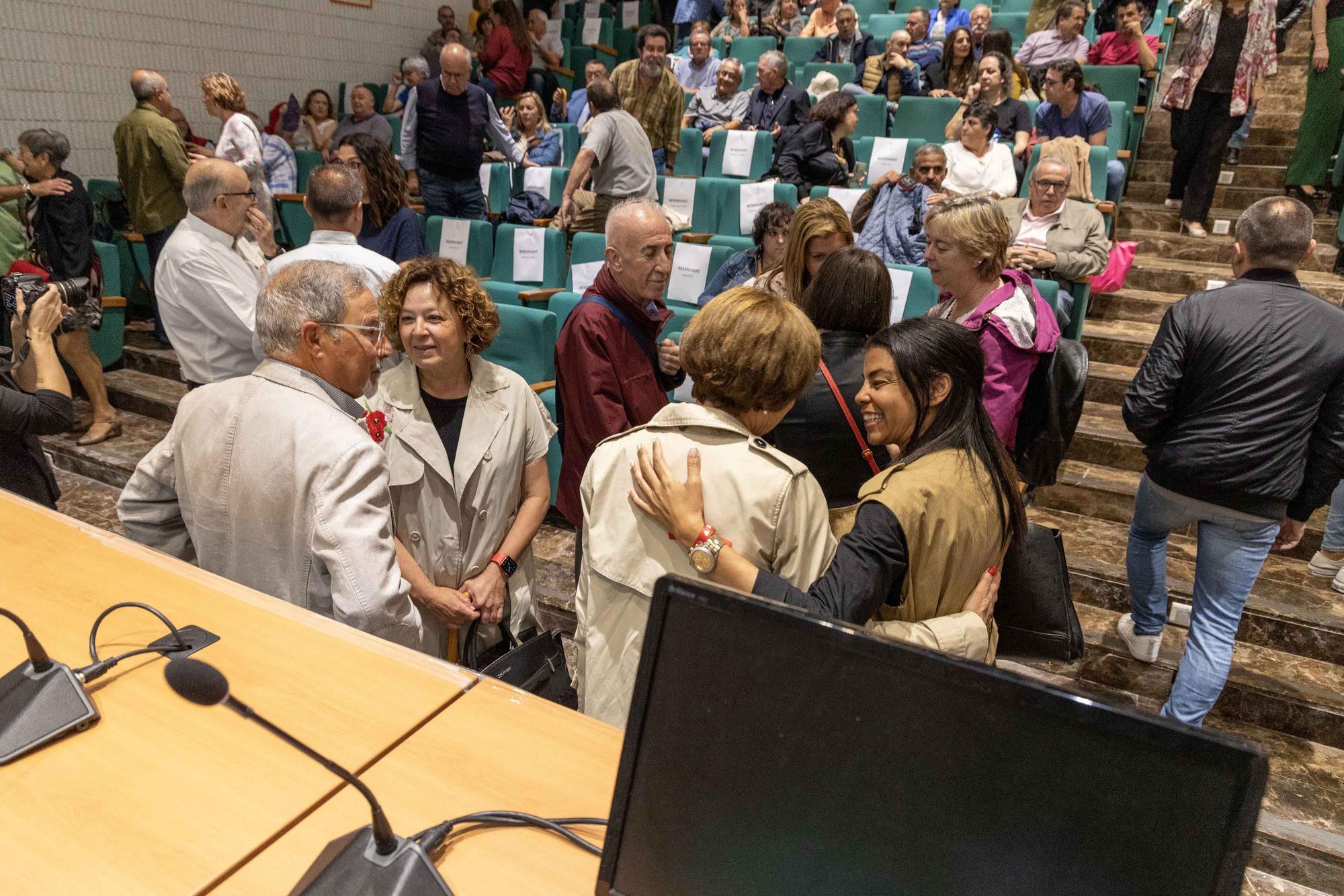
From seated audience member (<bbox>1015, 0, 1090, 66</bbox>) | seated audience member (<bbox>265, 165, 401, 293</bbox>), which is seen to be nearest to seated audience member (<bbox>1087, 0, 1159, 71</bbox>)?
seated audience member (<bbox>1015, 0, 1090, 66</bbox>)

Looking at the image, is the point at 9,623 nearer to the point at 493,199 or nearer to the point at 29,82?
the point at 493,199

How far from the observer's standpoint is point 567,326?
7.27ft

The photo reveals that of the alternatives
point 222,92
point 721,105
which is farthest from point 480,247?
point 721,105

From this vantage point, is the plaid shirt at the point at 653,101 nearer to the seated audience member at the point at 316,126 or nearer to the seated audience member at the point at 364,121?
the seated audience member at the point at 364,121

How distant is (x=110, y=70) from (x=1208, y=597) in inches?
313

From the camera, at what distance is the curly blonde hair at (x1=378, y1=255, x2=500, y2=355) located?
1.80 m

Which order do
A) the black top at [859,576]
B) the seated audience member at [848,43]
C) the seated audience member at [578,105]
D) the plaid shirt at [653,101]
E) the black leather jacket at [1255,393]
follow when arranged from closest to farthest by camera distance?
1. the black top at [859,576]
2. the black leather jacket at [1255,393]
3. the plaid shirt at [653,101]
4. the seated audience member at [848,43]
5. the seated audience member at [578,105]

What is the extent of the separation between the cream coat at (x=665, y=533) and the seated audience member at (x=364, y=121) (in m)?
5.63

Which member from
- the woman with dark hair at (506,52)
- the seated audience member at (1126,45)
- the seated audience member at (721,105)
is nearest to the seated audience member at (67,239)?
the seated audience member at (721,105)

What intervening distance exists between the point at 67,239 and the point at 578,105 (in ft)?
13.4

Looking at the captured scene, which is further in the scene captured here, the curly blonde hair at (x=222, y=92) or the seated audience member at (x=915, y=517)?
the curly blonde hair at (x=222, y=92)

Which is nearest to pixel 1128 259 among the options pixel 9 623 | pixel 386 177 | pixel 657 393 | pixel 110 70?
pixel 657 393

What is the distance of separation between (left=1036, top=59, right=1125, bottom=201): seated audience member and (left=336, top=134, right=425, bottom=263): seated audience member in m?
3.57

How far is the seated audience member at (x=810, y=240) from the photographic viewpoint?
2396 millimetres
